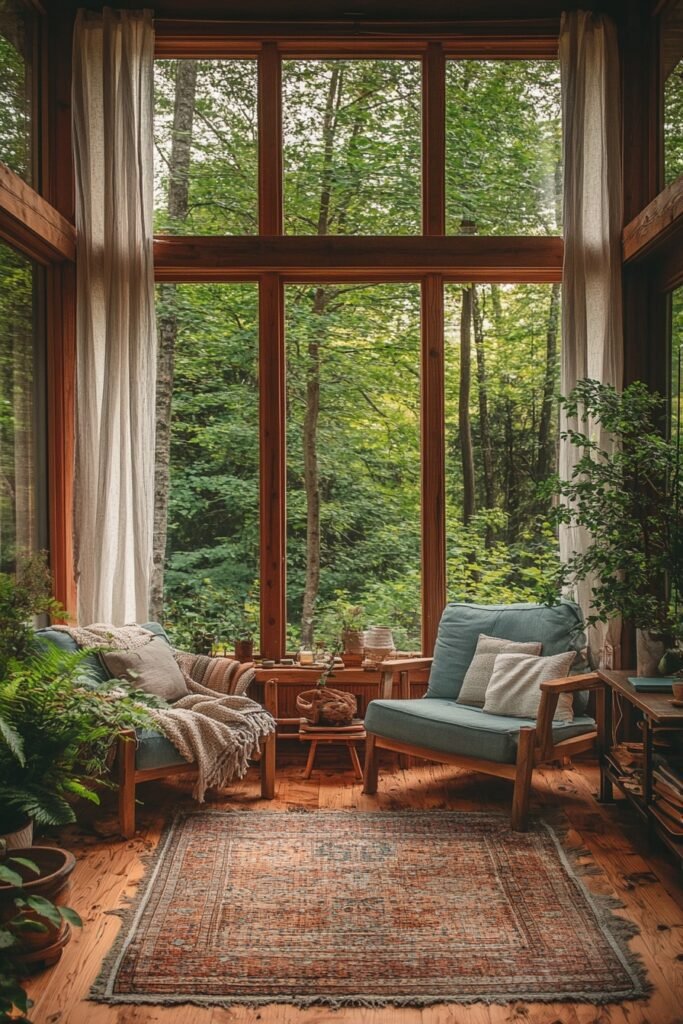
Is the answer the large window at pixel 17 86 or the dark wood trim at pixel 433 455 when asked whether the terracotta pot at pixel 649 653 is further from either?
the large window at pixel 17 86

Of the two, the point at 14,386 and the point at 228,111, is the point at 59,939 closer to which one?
the point at 14,386

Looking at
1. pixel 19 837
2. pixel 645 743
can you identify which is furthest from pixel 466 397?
pixel 19 837

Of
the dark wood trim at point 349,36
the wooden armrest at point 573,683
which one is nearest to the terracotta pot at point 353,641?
the wooden armrest at point 573,683

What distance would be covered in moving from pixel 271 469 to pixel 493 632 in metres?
1.44

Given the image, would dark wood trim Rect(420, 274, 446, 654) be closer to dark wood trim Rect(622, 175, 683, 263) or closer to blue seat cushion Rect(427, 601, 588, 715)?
blue seat cushion Rect(427, 601, 588, 715)

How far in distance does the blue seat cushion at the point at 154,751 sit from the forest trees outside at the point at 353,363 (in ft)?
3.73

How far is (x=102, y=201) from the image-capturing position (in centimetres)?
472

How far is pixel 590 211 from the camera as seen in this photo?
471 cm

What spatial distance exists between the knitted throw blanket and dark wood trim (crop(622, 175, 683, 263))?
2.82 m

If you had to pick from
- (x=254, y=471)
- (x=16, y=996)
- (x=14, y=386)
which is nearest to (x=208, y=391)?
(x=254, y=471)

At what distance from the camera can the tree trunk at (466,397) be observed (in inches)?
195

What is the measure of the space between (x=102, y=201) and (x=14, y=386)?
44.1 inches

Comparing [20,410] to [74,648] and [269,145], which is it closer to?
[74,648]

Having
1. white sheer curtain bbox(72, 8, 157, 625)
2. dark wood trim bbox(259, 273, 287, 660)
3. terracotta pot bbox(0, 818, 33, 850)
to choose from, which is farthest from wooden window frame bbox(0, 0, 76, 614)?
terracotta pot bbox(0, 818, 33, 850)
